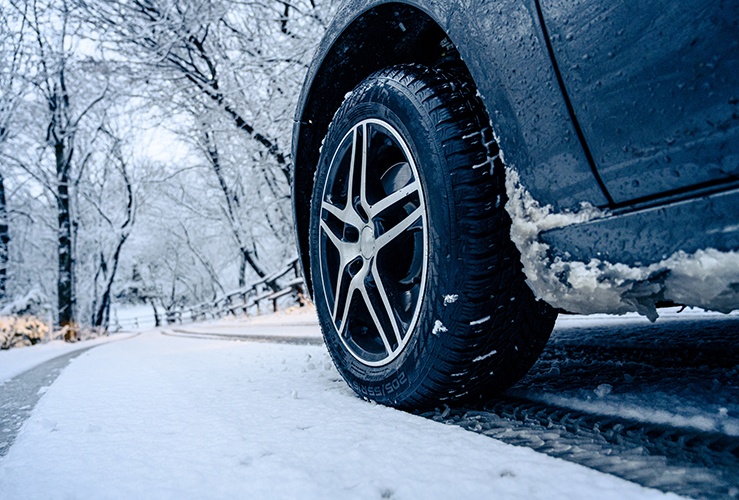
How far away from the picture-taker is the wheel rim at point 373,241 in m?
1.34

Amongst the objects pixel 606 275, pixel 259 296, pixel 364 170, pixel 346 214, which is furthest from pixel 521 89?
pixel 259 296

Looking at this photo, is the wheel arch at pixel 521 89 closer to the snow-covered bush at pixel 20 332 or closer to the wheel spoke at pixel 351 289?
the wheel spoke at pixel 351 289

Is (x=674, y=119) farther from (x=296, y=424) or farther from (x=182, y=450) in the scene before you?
(x=182, y=450)

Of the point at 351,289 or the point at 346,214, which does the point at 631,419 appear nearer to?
the point at 351,289

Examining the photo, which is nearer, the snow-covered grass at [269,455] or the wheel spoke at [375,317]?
the snow-covered grass at [269,455]

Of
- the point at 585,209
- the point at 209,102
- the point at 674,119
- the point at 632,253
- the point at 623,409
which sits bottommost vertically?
the point at 623,409

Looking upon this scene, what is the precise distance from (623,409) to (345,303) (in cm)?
90

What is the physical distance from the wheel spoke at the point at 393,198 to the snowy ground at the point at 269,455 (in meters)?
0.62

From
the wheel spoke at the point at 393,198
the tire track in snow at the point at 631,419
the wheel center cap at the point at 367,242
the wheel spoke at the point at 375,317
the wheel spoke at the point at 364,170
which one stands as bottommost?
the tire track in snow at the point at 631,419

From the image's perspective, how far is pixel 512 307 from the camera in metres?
1.15

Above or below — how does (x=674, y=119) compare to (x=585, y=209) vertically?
above

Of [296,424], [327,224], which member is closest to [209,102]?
[327,224]

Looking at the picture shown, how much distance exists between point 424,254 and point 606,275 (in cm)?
47

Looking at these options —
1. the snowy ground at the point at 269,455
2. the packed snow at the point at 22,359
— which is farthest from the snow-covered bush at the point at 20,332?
the snowy ground at the point at 269,455
